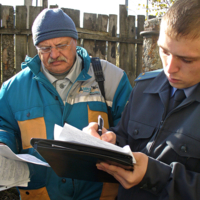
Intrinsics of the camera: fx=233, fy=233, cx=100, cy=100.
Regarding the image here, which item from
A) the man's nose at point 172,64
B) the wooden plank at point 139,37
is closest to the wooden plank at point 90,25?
the wooden plank at point 139,37

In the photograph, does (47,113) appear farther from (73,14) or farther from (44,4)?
(44,4)

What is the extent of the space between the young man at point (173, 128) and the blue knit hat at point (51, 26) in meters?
1.05

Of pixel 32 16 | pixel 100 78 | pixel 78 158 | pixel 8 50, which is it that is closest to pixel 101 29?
pixel 32 16

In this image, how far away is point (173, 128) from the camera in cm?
142

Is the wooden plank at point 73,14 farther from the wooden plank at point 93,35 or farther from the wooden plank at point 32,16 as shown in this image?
the wooden plank at point 32,16

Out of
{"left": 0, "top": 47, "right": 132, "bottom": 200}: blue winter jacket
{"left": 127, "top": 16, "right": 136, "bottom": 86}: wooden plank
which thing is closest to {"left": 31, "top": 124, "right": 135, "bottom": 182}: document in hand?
{"left": 0, "top": 47, "right": 132, "bottom": 200}: blue winter jacket

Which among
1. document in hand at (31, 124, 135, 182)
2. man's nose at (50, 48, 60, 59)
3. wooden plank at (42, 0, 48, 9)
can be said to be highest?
wooden plank at (42, 0, 48, 9)

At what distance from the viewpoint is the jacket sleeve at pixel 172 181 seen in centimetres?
126

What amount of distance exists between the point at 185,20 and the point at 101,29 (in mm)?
3915

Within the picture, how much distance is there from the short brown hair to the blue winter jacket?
1107mm

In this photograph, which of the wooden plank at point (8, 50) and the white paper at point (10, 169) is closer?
the white paper at point (10, 169)

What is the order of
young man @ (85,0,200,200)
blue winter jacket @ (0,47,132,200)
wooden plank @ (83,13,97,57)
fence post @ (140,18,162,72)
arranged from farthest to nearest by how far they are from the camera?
wooden plank @ (83,13,97,57), fence post @ (140,18,162,72), blue winter jacket @ (0,47,132,200), young man @ (85,0,200,200)

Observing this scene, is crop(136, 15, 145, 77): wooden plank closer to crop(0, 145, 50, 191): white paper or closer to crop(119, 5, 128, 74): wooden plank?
crop(119, 5, 128, 74): wooden plank

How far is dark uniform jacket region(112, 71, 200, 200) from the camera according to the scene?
4.29 ft
